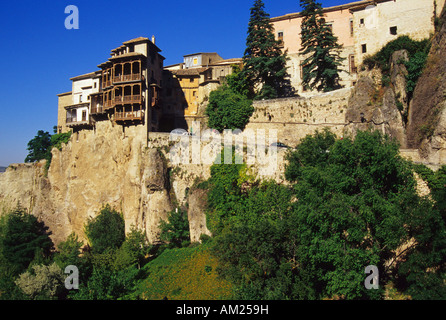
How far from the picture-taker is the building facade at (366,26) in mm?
31109

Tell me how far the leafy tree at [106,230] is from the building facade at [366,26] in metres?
25.6

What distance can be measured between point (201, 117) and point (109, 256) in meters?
20.5

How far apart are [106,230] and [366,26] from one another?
33.9 m

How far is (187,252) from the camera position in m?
27.0

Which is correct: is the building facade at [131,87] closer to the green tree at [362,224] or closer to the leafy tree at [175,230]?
the leafy tree at [175,230]

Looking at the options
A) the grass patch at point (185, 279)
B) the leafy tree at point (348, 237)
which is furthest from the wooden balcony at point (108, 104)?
the leafy tree at point (348, 237)

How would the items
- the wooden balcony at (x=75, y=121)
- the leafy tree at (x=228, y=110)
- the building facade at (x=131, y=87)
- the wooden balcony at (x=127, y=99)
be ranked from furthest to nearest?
the wooden balcony at (x=75, y=121)
the building facade at (x=131, y=87)
the wooden balcony at (x=127, y=99)
the leafy tree at (x=228, y=110)

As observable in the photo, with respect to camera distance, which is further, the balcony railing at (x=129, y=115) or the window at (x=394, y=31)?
the balcony railing at (x=129, y=115)

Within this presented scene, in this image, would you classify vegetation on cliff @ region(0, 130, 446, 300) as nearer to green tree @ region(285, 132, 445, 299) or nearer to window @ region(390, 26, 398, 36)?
green tree @ region(285, 132, 445, 299)

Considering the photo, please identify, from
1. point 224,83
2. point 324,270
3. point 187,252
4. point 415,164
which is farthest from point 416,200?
point 224,83

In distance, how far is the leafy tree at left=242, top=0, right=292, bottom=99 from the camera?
123ft

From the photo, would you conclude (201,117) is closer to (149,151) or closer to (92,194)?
(149,151)

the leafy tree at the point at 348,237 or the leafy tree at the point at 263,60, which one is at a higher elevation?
the leafy tree at the point at 263,60

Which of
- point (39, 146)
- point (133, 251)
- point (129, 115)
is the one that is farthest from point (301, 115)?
point (39, 146)
